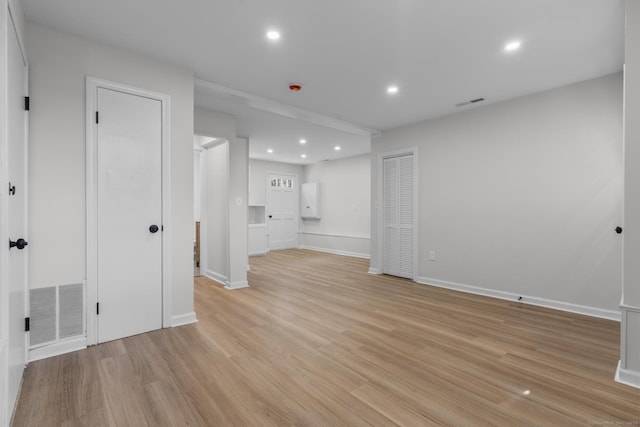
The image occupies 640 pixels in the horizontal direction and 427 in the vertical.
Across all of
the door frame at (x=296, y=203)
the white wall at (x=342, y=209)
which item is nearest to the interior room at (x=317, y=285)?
the white wall at (x=342, y=209)

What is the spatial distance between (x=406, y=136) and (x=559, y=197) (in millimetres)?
2317

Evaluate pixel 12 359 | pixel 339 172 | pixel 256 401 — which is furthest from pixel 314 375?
pixel 339 172

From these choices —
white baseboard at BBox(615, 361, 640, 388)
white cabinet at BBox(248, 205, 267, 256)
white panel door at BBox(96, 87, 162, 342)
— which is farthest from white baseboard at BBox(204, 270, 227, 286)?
white baseboard at BBox(615, 361, 640, 388)

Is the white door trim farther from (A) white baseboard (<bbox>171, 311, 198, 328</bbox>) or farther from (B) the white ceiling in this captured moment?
(A) white baseboard (<bbox>171, 311, 198, 328</bbox>)

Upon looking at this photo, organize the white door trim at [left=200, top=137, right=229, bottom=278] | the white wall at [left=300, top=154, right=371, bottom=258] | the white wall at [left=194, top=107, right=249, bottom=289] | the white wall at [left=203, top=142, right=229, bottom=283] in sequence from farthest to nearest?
the white wall at [left=300, top=154, right=371, bottom=258]
the white door trim at [left=200, top=137, right=229, bottom=278]
the white wall at [left=203, top=142, right=229, bottom=283]
the white wall at [left=194, top=107, right=249, bottom=289]

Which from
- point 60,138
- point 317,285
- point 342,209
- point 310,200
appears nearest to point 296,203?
point 310,200

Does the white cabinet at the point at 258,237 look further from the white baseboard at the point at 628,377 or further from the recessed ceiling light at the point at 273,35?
the white baseboard at the point at 628,377

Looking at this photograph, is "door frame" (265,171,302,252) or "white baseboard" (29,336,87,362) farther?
"door frame" (265,171,302,252)

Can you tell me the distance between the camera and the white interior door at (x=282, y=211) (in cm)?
849

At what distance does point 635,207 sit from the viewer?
1.93 metres

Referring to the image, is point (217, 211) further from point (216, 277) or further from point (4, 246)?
point (4, 246)

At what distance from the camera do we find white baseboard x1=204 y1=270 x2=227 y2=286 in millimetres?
4590

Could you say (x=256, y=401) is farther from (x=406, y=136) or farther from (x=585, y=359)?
(x=406, y=136)

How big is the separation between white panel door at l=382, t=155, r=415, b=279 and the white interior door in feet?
13.4
